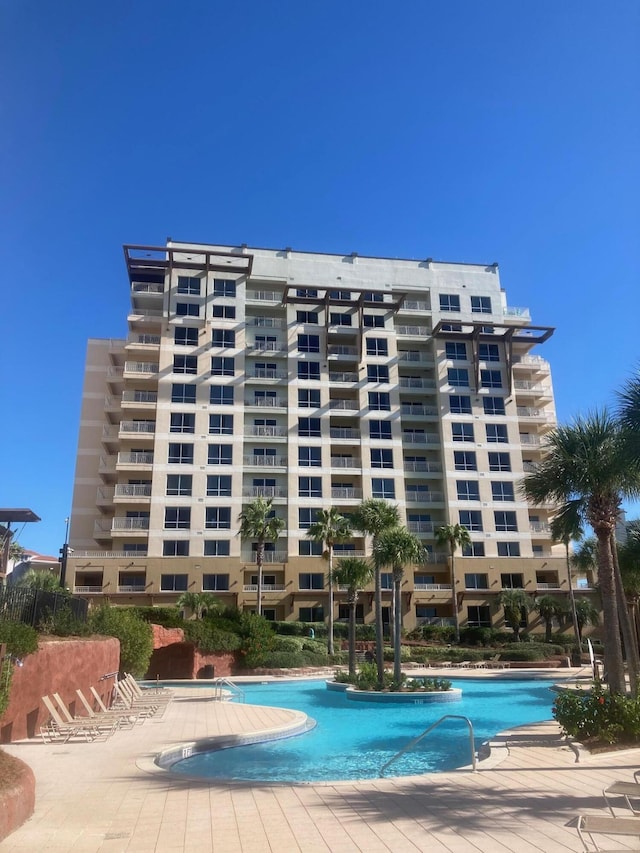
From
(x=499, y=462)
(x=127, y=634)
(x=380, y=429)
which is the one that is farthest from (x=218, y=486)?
(x=127, y=634)

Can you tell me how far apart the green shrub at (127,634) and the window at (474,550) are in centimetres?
3320

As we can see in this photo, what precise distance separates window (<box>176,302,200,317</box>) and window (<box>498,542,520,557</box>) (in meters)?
31.8

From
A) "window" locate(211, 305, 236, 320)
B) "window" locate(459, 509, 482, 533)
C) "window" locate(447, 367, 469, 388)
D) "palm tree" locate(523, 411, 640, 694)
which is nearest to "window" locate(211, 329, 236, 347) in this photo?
"window" locate(211, 305, 236, 320)

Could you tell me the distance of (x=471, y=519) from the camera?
51656 mm

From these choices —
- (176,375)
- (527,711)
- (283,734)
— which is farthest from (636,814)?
(176,375)

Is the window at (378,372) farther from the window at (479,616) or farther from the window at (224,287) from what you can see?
the window at (479,616)

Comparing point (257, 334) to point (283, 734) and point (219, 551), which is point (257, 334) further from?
point (283, 734)

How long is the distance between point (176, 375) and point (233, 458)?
839cm

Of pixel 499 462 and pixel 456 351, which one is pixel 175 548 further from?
pixel 456 351

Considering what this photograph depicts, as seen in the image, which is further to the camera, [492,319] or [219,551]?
[492,319]

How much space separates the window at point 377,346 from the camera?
181 ft

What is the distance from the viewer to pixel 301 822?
6.97m

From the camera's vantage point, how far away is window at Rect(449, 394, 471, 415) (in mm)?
54281

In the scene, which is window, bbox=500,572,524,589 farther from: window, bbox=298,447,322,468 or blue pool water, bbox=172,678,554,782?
blue pool water, bbox=172,678,554,782
